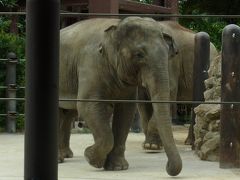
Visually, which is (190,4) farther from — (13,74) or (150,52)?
(150,52)

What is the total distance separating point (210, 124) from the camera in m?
6.18

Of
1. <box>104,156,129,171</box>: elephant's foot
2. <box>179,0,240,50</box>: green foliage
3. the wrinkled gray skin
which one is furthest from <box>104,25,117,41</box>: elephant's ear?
<box>179,0,240,50</box>: green foliage

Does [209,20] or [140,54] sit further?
[209,20]

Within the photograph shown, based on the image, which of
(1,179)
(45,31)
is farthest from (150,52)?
(45,31)

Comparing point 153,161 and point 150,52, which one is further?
point 153,161

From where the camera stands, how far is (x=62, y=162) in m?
6.12

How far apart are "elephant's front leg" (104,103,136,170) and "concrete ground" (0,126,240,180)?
95 millimetres

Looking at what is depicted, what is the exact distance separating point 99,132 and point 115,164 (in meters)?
0.34

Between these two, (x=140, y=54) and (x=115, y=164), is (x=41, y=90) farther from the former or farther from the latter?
(x=115, y=164)

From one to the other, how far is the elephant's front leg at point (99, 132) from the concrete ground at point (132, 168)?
109 mm

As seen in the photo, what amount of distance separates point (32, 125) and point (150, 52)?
343 centimetres

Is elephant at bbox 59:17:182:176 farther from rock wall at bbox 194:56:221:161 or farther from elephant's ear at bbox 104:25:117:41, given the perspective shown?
rock wall at bbox 194:56:221:161

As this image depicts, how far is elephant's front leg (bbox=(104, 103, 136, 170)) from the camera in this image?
5.62 m

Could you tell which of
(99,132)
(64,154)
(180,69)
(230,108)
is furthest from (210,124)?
(180,69)
